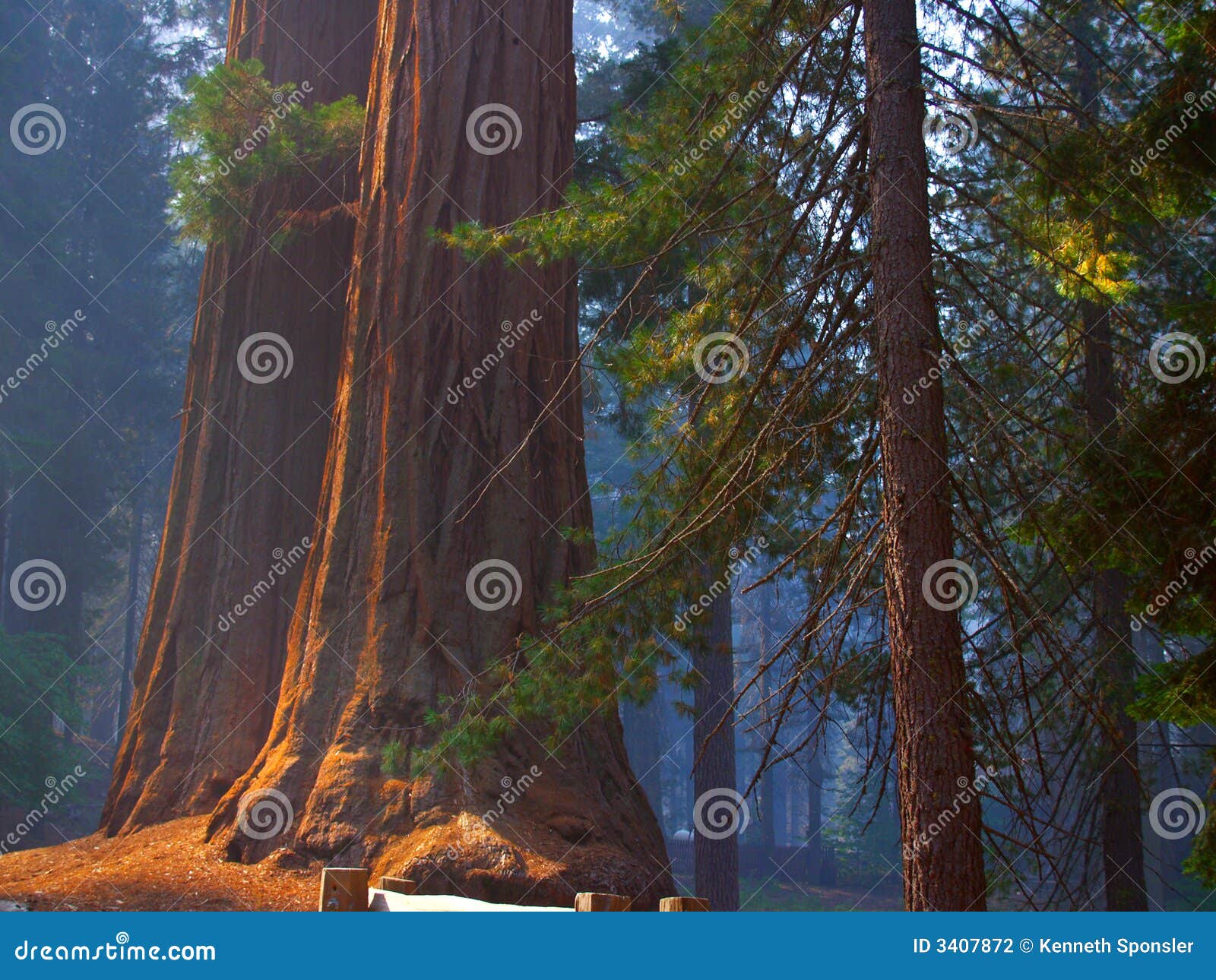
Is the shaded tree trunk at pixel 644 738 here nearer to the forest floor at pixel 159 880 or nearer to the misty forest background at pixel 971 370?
the misty forest background at pixel 971 370

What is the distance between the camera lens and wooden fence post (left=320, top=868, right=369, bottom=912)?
4207 millimetres

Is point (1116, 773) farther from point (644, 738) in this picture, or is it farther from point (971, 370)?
point (644, 738)

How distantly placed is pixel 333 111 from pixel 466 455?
3732mm

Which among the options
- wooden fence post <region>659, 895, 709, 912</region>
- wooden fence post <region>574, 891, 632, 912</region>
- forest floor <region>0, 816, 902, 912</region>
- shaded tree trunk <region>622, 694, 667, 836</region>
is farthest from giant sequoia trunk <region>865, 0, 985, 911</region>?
shaded tree trunk <region>622, 694, 667, 836</region>

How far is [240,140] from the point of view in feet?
31.9

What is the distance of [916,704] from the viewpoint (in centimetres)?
492

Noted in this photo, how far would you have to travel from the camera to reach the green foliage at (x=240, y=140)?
955cm

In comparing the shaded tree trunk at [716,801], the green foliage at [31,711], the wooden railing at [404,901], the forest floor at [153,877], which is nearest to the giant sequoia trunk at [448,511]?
the forest floor at [153,877]

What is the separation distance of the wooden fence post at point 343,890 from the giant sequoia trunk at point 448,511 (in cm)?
228

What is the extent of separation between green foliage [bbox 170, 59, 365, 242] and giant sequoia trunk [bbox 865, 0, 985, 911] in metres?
5.88
